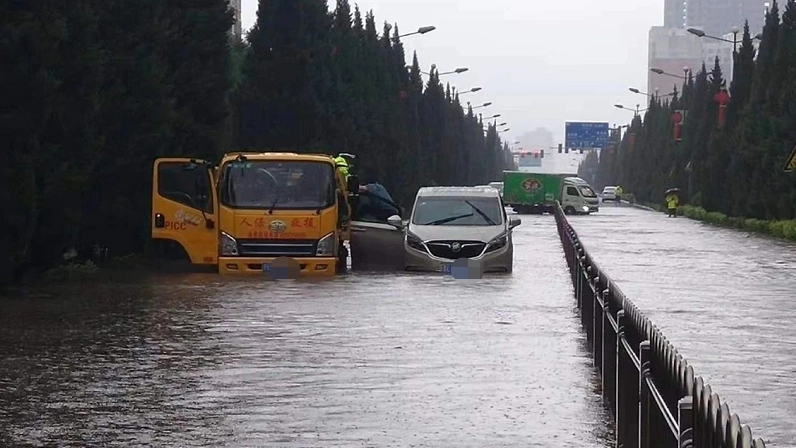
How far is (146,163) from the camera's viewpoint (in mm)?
28641

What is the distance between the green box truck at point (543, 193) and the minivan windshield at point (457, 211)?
167ft

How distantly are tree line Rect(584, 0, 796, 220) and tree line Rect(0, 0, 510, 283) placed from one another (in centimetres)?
1316

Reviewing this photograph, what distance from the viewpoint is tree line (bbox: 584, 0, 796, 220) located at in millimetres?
50156

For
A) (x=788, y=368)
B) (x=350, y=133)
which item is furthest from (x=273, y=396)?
(x=350, y=133)

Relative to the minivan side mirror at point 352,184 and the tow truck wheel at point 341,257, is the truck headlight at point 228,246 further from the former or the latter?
the minivan side mirror at point 352,184

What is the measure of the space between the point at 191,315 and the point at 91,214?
8.95m

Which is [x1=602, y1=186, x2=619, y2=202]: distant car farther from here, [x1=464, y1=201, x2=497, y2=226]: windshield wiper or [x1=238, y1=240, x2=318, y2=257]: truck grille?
[x1=238, y1=240, x2=318, y2=257]: truck grille

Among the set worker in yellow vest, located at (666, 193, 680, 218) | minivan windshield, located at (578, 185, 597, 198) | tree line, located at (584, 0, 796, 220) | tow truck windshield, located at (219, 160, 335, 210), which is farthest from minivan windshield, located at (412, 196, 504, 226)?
minivan windshield, located at (578, 185, 597, 198)

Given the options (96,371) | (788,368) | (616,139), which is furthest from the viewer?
(616,139)

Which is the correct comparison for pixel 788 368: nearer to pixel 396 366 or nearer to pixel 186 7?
pixel 396 366

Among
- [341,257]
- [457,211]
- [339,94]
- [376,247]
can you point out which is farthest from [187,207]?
[339,94]

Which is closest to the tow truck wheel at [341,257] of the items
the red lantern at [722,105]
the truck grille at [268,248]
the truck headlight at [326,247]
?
the truck headlight at [326,247]

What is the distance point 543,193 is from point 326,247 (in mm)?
55057

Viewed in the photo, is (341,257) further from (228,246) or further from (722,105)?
(722,105)
